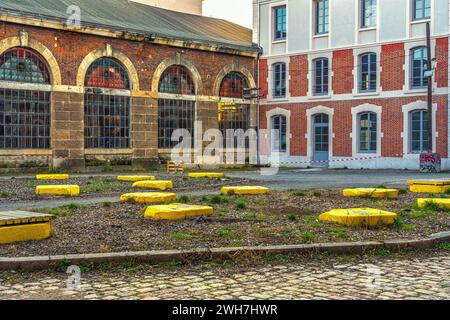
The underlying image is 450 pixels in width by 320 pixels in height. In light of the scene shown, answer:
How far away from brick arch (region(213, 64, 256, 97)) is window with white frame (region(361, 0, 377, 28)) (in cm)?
698

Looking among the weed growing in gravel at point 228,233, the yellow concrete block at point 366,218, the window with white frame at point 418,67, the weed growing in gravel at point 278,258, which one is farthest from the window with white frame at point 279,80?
the weed growing in gravel at point 278,258

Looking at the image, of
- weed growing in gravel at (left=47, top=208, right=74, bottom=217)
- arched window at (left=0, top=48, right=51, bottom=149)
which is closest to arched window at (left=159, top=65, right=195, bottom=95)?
arched window at (left=0, top=48, right=51, bottom=149)

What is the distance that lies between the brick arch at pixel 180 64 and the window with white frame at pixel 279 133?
17.5 feet

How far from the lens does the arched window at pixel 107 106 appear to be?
2612cm

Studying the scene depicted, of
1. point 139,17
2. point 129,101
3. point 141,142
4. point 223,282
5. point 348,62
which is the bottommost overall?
point 223,282

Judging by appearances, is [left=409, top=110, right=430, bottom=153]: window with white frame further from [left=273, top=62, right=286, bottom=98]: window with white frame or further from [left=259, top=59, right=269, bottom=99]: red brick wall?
[left=259, top=59, right=269, bottom=99]: red brick wall

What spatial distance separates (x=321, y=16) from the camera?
3162 centimetres

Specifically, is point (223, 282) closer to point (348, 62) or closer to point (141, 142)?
point (141, 142)

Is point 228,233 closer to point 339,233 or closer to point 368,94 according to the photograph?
point 339,233

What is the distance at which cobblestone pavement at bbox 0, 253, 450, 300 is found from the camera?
16.9ft

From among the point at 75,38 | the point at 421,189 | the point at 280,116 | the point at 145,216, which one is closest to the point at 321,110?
the point at 280,116

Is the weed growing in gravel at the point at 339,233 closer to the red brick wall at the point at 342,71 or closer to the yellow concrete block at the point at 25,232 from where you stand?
the yellow concrete block at the point at 25,232
